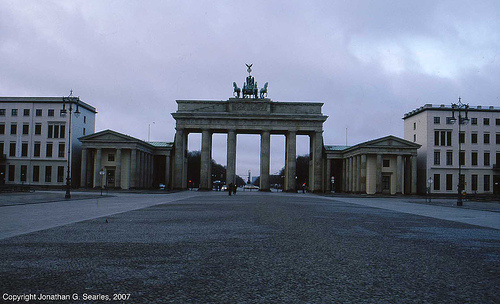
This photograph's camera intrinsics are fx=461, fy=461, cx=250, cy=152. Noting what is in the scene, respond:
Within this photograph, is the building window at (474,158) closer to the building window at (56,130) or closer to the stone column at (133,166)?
the stone column at (133,166)

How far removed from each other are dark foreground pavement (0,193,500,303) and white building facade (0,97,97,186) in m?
71.9

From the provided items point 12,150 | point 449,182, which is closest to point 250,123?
point 449,182

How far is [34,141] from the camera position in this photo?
266ft

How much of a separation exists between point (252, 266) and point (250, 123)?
7483cm

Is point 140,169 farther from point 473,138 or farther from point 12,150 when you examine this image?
point 473,138

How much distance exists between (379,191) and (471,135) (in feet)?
68.4

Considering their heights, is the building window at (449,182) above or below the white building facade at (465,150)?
below

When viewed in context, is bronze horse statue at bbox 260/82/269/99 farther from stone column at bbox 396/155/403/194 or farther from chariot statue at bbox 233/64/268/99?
stone column at bbox 396/155/403/194

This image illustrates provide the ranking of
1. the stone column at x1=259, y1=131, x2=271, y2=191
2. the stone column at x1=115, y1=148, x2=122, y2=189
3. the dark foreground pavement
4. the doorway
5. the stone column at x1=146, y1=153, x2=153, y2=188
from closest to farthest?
the dark foreground pavement
the stone column at x1=115, y1=148, x2=122, y2=189
the doorway
the stone column at x1=259, y1=131, x2=271, y2=191
the stone column at x1=146, y1=153, x2=153, y2=188

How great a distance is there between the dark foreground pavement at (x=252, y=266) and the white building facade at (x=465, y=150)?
69.9 meters

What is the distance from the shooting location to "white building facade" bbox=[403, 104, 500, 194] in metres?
79.7

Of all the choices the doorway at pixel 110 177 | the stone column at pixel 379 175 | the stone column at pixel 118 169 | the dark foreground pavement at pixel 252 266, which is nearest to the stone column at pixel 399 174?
the stone column at pixel 379 175

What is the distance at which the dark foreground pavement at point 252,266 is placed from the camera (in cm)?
643

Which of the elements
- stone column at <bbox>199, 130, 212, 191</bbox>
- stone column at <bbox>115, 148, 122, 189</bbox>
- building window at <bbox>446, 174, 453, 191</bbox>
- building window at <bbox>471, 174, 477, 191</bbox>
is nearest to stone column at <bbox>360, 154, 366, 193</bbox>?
building window at <bbox>446, 174, 453, 191</bbox>
